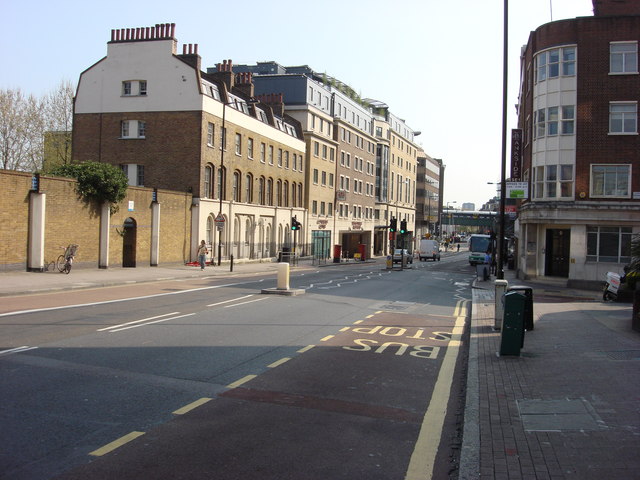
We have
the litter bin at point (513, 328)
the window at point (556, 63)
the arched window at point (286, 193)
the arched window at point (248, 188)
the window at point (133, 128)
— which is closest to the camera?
the litter bin at point (513, 328)

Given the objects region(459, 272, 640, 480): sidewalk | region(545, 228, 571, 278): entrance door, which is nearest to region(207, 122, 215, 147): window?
region(545, 228, 571, 278): entrance door

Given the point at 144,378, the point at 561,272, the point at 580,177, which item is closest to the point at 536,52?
the point at 580,177

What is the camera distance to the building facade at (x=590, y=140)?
1208 inches

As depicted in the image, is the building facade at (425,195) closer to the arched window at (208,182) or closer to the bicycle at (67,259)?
the arched window at (208,182)

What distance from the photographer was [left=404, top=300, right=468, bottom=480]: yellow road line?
5332 millimetres

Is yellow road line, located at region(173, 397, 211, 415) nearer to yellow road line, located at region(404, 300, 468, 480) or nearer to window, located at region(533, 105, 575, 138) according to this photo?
yellow road line, located at region(404, 300, 468, 480)

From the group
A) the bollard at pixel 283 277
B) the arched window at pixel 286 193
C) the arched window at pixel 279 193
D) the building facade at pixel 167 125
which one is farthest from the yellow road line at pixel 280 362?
the arched window at pixel 286 193

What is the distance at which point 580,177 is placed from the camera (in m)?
31.6

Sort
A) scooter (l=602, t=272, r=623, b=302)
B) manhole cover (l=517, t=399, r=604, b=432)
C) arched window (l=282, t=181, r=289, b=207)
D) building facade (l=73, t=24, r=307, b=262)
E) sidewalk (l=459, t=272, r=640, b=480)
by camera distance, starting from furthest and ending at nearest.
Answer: arched window (l=282, t=181, r=289, b=207)
building facade (l=73, t=24, r=307, b=262)
scooter (l=602, t=272, r=623, b=302)
manhole cover (l=517, t=399, r=604, b=432)
sidewalk (l=459, t=272, r=640, b=480)

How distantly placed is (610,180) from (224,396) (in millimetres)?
29590

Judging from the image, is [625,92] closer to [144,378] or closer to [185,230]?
[185,230]

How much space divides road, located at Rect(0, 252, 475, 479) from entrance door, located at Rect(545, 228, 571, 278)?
865 inches

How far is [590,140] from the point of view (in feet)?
103

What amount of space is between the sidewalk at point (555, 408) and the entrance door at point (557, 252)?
73.8 feet
